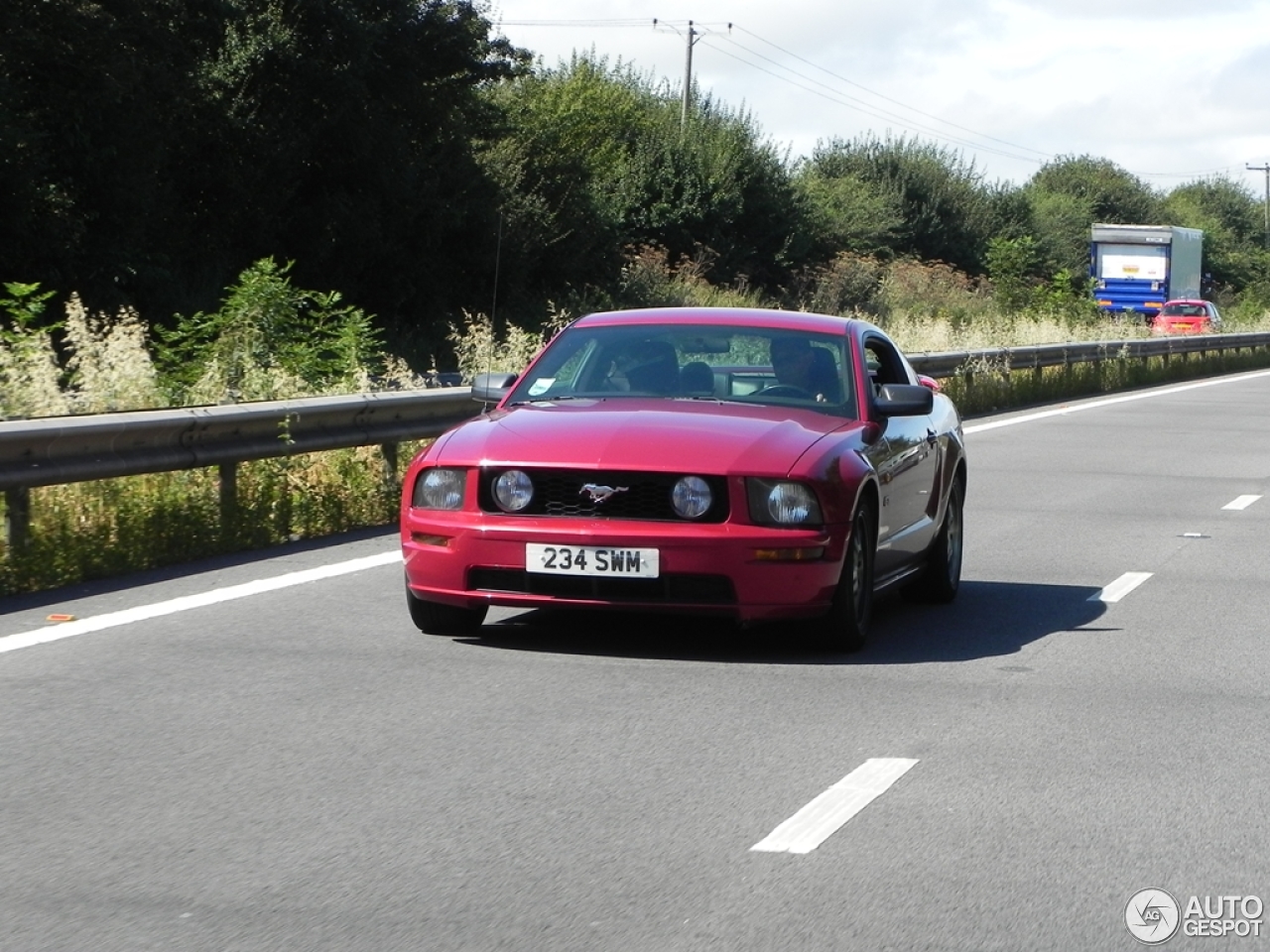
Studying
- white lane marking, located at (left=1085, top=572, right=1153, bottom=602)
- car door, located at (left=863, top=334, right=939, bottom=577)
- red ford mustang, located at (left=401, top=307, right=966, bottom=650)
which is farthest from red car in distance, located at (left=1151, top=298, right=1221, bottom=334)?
red ford mustang, located at (left=401, top=307, right=966, bottom=650)

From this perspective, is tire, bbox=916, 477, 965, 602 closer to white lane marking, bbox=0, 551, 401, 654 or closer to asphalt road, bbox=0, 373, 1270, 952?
asphalt road, bbox=0, 373, 1270, 952

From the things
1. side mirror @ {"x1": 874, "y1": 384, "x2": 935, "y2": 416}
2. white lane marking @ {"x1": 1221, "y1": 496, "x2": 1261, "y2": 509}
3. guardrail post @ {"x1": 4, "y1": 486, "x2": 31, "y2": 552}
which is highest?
side mirror @ {"x1": 874, "y1": 384, "x2": 935, "y2": 416}

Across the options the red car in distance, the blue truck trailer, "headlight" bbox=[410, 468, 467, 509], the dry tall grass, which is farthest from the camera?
the blue truck trailer

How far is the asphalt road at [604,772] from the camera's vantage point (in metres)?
4.86

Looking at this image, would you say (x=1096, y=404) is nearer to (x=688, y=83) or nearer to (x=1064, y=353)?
(x=1064, y=353)

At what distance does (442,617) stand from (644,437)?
115cm

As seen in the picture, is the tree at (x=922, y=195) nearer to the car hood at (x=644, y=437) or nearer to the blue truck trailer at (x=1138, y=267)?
the blue truck trailer at (x=1138, y=267)

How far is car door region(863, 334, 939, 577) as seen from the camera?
29.9 ft

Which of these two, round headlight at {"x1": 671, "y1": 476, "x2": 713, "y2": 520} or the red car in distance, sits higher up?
round headlight at {"x1": 671, "y1": 476, "x2": 713, "y2": 520}

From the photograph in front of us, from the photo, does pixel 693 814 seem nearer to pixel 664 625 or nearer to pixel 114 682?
pixel 114 682

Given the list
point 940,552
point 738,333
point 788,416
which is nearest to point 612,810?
point 788,416

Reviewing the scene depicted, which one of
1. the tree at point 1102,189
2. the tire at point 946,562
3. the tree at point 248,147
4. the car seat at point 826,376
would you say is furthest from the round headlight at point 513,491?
the tree at point 1102,189

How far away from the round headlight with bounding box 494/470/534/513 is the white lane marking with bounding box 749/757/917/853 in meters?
2.13

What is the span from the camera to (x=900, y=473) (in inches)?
372
